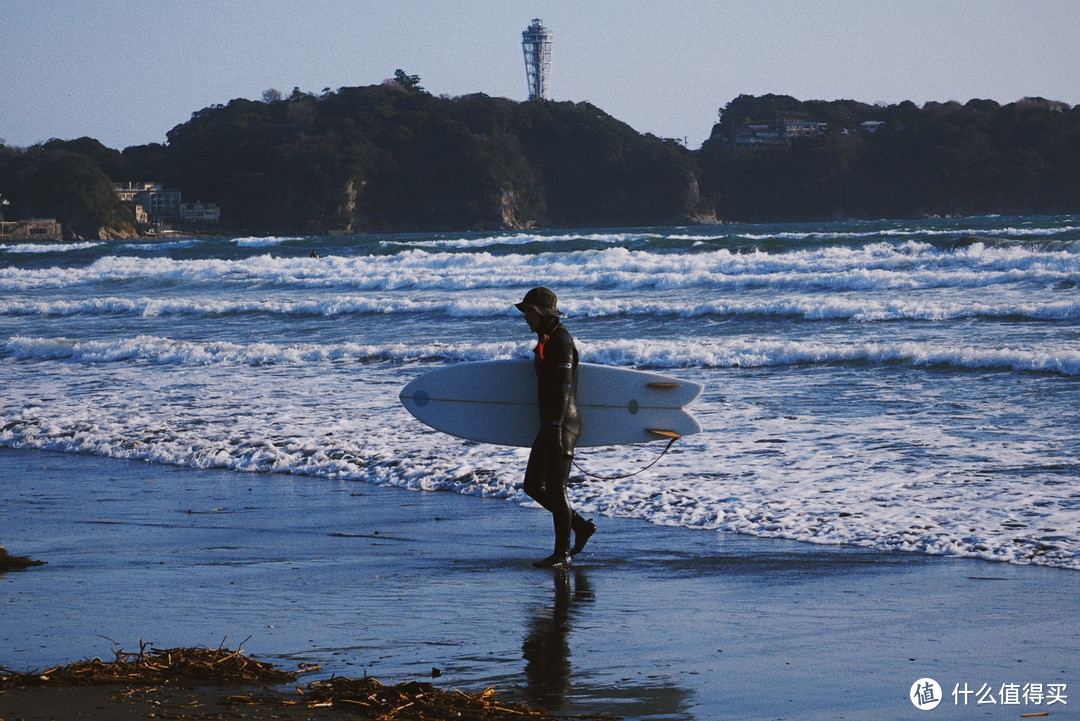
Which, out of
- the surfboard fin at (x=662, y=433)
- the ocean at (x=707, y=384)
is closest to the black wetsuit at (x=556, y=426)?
the surfboard fin at (x=662, y=433)

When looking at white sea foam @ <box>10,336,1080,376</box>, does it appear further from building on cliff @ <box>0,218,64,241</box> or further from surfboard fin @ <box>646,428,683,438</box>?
building on cliff @ <box>0,218,64,241</box>

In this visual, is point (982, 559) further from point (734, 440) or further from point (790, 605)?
point (734, 440)

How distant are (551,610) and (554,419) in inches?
43.7

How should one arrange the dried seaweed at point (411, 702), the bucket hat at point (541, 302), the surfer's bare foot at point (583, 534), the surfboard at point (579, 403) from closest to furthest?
the dried seaweed at point (411, 702), the bucket hat at point (541, 302), the surfer's bare foot at point (583, 534), the surfboard at point (579, 403)

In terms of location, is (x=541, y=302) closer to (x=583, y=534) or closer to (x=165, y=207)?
(x=583, y=534)

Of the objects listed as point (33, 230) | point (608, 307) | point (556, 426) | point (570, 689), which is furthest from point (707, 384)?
point (33, 230)

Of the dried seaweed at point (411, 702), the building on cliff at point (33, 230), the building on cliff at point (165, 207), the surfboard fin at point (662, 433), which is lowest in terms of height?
the dried seaweed at point (411, 702)

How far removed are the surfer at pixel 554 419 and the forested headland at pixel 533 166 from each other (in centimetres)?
9362

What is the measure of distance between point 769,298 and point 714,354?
8.09 m

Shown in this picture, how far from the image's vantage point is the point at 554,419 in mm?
5637

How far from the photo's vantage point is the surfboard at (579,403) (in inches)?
256

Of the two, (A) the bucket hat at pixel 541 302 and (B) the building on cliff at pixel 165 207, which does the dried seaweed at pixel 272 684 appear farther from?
(B) the building on cliff at pixel 165 207

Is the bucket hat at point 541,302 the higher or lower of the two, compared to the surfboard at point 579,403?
higher

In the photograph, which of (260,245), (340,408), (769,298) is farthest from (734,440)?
(260,245)
